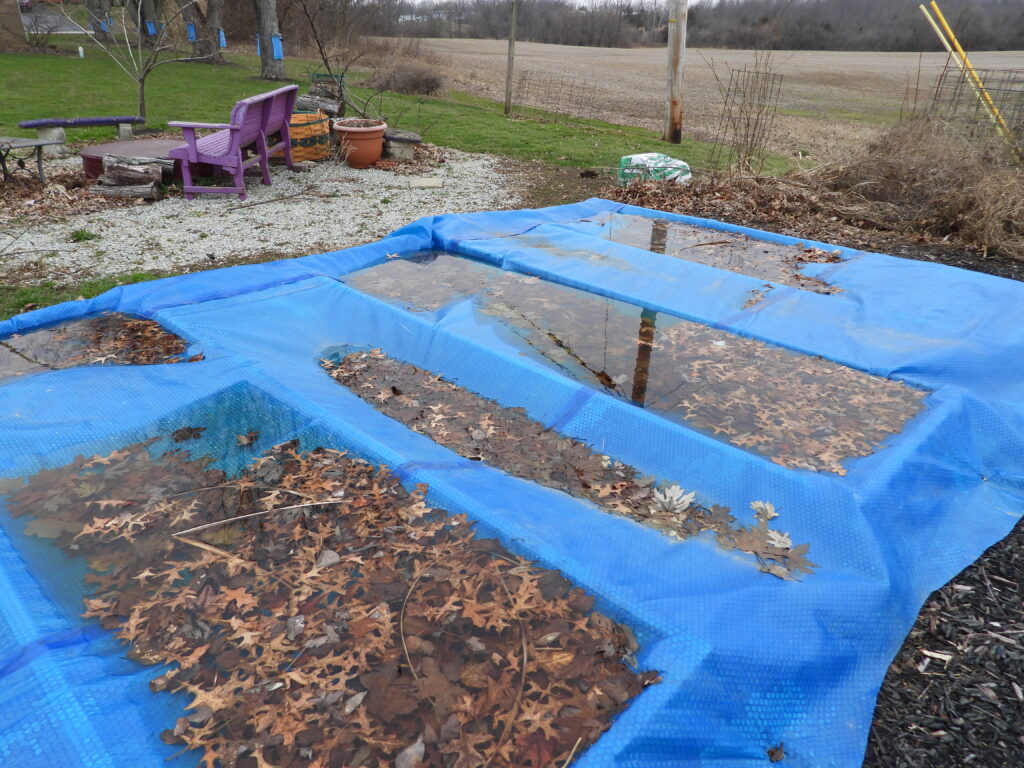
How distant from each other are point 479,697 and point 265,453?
5.14 ft

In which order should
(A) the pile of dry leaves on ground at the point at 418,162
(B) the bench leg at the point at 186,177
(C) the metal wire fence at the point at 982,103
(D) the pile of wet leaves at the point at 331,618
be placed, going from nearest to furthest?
(D) the pile of wet leaves at the point at 331,618 < (B) the bench leg at the point at 186,177 < (C) the metal wire fence at the point at 982,103 < (A) the pile of dry leaves on ground at the point at 418,162

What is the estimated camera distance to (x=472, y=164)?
9.80 m

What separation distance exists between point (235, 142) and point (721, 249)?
526 centimetres

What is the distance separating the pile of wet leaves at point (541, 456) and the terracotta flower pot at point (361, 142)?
6.18 meters

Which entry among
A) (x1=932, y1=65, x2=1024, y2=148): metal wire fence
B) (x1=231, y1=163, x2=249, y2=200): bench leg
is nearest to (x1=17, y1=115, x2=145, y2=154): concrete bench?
(x1=231, y1=163, x2=249, y2=200): bench leg

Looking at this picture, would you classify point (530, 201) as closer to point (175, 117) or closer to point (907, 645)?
point (907, 645)

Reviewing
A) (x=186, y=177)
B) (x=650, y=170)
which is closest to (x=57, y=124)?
(x=186, y=177)

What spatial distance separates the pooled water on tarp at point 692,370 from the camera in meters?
3.24

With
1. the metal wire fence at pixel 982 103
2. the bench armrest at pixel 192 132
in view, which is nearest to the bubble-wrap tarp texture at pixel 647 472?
the bench armrest at pixel 192 132

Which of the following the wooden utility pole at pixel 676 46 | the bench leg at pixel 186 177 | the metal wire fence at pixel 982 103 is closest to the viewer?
the bench leg at pixel 186 177

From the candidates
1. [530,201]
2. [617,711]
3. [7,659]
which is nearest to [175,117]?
[530,201]

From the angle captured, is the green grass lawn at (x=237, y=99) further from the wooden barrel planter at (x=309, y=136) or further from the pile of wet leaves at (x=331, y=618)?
the pile of wet leaves at (x=331, y=618)

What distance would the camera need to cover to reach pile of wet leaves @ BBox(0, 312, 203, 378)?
3523 millimetres

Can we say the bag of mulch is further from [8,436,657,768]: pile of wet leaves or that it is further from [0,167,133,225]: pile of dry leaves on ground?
[8,436,657,768]: pile of wet leaves
